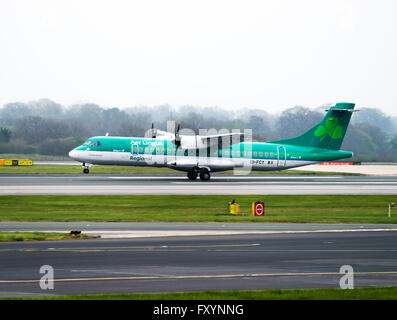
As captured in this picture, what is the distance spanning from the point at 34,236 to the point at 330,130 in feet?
154

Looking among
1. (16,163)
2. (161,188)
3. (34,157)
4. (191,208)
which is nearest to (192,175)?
(161,188)

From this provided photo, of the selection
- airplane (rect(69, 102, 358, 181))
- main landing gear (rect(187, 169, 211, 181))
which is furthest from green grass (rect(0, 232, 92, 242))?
main landing gear (rect(187, 169, 211, 181))

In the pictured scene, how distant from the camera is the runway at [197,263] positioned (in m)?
15.8

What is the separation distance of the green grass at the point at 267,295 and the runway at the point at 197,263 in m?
0.75

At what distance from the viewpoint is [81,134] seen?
126000 millimetres

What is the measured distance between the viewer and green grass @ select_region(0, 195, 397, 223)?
34.3 meters

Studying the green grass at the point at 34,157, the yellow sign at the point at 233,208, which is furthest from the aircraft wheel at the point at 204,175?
the green grass at the point at 34,157

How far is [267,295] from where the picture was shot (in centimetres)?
1421

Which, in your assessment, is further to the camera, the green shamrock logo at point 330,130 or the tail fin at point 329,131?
the green shamrock logo at point 330,130

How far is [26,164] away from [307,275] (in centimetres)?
8460

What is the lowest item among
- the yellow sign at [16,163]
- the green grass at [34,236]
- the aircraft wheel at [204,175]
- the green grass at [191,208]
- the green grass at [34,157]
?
the green grass at [34,236]

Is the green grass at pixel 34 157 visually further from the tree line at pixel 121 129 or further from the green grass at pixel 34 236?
the green grass at pixel 34 236

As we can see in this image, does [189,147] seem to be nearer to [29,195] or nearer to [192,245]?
[29,195]
